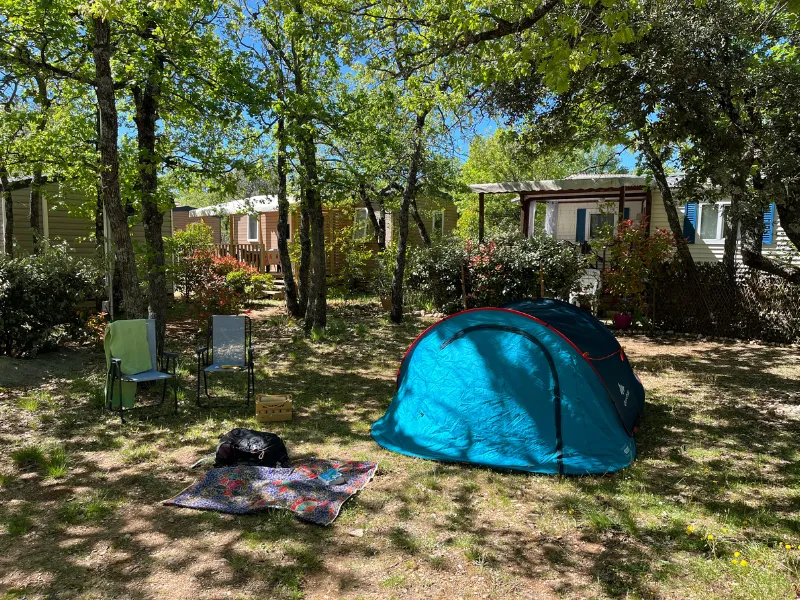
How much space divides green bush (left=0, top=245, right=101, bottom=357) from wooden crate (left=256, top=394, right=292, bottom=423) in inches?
171

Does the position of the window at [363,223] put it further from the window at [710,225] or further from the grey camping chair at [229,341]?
the grey camping chair at [229,341]

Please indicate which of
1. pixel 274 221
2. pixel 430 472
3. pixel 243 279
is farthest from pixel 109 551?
pixel 274 221

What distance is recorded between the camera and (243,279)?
1498cm

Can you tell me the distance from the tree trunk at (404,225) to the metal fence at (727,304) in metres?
5.21

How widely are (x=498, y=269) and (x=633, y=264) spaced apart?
8.82ft

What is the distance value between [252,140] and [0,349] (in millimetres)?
5040

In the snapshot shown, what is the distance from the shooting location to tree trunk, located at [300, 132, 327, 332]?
33.4 ft

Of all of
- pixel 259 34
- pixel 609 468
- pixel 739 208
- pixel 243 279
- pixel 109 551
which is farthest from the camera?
pixel 243 279

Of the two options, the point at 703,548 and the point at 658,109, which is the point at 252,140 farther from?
the point at 703,548

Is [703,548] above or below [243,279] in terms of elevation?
below

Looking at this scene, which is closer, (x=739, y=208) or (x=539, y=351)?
(x=539, y=351)

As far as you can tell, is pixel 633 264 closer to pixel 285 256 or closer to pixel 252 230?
pixel 285 256

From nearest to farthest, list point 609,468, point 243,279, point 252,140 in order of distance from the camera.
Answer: point 609,468 → point 252,140 → point 243,279

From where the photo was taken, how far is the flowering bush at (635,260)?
11629 millimetres
